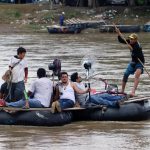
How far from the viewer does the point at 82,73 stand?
26.4 meters

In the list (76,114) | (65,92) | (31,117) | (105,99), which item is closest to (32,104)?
(31,117)

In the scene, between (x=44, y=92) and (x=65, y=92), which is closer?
(x=44, y=92)

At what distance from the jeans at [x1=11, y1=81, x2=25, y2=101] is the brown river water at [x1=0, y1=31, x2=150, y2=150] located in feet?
3.27

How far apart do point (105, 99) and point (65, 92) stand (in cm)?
94

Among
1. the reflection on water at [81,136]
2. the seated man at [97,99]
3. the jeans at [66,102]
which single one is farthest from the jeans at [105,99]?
the jeans at [66,102]

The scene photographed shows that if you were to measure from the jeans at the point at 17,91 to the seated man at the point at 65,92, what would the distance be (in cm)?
80

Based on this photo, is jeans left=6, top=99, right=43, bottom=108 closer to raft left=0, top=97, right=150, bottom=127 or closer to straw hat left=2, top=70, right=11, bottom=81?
raft left=0, top=97, right=150, bottom=127

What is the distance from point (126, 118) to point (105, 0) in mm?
54320

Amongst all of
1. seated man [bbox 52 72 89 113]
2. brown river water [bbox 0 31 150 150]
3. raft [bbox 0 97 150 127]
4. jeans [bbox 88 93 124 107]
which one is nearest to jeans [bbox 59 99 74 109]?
seated man [bbox 52 72 89 113]

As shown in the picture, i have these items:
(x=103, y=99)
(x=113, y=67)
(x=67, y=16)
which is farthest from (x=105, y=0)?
(x=103, y=99)

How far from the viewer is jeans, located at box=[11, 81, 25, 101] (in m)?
16.6

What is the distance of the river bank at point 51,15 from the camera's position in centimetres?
6209

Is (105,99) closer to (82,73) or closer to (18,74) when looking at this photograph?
(18,74)

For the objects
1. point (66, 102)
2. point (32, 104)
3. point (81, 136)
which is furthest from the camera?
point (66, 102)
